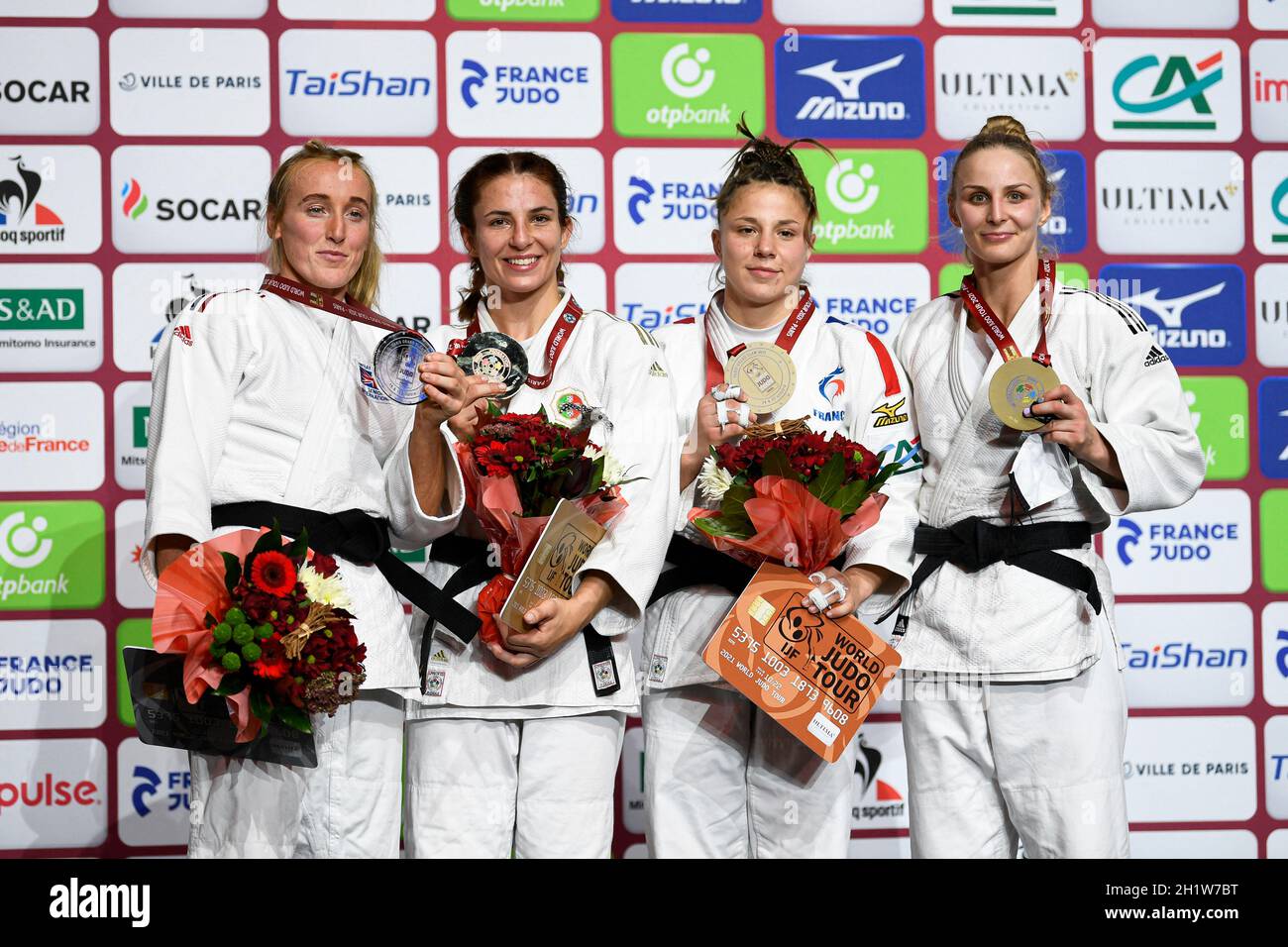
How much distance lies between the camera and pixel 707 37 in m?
4.16

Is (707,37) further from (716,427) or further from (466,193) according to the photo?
(716,427)

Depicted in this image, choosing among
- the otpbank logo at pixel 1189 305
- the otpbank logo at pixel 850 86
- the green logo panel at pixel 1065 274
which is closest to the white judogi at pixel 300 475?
the otpbank logo at pixel 850 86

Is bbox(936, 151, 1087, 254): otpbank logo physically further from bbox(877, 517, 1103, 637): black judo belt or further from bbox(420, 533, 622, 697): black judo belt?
bbox(420, 533, 622, 697): black judo belt

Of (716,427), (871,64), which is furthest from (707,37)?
(716,427)

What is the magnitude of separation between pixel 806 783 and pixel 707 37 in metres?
2.63

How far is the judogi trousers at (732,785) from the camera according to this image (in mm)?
2891

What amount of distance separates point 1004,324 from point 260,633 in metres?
1.95

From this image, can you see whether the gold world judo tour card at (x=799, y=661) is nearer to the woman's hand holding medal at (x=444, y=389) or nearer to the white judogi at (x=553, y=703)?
the white judogi at (x=553, y=703)

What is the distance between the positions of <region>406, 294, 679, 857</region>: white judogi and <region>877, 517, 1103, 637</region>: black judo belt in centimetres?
71

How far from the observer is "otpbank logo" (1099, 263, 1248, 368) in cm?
430

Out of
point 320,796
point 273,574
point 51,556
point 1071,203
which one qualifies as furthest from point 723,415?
point 51,556

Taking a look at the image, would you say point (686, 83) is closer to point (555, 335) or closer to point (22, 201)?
point (555, 335)

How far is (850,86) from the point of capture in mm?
4211

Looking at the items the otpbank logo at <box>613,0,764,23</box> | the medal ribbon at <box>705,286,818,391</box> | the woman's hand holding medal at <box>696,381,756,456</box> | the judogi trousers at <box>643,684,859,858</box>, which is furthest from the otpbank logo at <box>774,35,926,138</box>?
the judogi trousers at <box>643,684,859,858</box>
